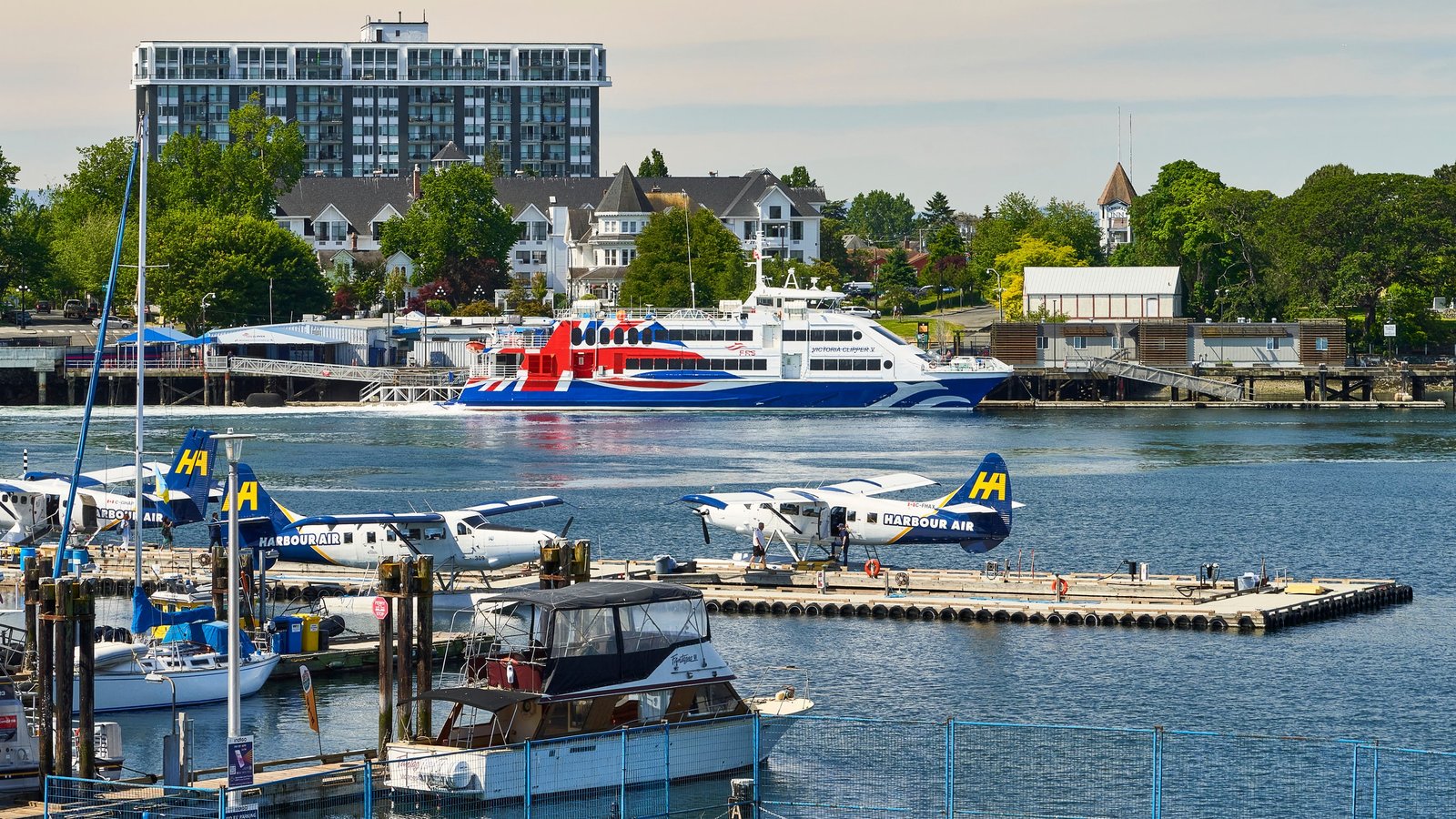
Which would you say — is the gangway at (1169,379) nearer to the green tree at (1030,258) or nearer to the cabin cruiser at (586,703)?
the green tree at (1030,258)

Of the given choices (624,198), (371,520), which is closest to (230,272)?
(624,198)

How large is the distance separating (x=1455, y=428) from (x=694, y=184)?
8396cm

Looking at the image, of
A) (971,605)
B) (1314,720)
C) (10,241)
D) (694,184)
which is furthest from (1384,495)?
(694,184)

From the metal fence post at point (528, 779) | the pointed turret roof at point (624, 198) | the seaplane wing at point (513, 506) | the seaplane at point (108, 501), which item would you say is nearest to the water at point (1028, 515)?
the seaplane wing at point (513, 506)

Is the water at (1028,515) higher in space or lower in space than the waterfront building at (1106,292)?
lower

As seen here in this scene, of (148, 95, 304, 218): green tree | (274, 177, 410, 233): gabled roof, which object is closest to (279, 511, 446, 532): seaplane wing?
(148, 95, 304, 218): green tree

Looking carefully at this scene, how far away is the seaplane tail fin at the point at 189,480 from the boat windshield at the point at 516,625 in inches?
849

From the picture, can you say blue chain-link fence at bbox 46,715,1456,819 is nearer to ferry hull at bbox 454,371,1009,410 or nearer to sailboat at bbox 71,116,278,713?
sailboat at bbox 71,116,278,713

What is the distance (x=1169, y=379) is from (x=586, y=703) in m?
86.4

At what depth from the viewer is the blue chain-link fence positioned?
23188 millimetres

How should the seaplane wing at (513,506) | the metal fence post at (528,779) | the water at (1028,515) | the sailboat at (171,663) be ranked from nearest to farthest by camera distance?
→ the metal fence post at (528,779) → the sailboat at (171,663) → the water at (1028,515) → the seaplane wing at (513,506)

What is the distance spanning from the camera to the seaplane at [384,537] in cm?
3950

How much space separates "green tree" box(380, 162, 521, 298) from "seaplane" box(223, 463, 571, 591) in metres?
99.7

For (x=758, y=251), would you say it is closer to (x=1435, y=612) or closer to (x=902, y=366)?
(x=902, y=366)
